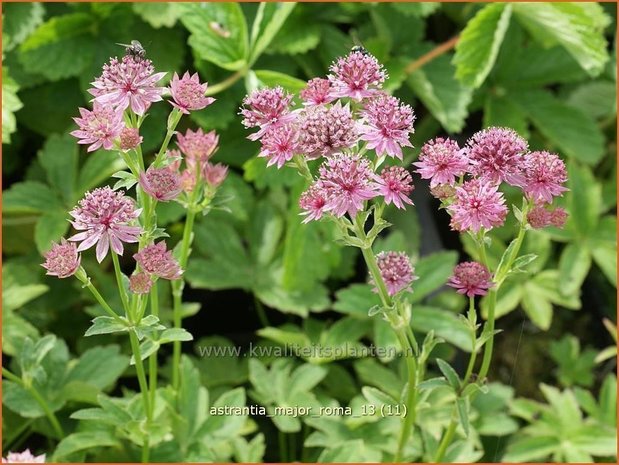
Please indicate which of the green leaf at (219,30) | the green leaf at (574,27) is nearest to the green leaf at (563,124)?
the green leaf at (574,27)

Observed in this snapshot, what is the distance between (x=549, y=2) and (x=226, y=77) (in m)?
0.59

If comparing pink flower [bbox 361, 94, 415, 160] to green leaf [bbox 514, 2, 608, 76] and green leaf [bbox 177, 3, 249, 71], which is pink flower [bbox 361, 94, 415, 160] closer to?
green leaf [bbox 177, 3, 249, 71]

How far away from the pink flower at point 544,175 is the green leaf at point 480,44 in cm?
60

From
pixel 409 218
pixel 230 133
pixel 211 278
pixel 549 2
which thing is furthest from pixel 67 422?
pixel 549 2

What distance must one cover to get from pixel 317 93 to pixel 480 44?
26.7 inches

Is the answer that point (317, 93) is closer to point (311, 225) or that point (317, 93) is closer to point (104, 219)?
point (104, 219)

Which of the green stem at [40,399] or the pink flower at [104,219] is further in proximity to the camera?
the green stem at [40,399]

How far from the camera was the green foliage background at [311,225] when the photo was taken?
1198mm

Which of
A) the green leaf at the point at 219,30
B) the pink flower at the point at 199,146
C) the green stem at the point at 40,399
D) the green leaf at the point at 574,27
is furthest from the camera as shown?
the green leaf at the point at 574,27

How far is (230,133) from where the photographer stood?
1.46 m

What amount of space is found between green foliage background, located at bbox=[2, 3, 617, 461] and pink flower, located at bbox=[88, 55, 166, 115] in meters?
0.44

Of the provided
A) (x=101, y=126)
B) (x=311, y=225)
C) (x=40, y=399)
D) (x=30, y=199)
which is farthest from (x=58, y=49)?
(x=101, y=126)

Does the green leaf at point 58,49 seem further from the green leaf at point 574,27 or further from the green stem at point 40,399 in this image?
the green leaf at point 574,27

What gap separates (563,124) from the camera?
1.55 metres
